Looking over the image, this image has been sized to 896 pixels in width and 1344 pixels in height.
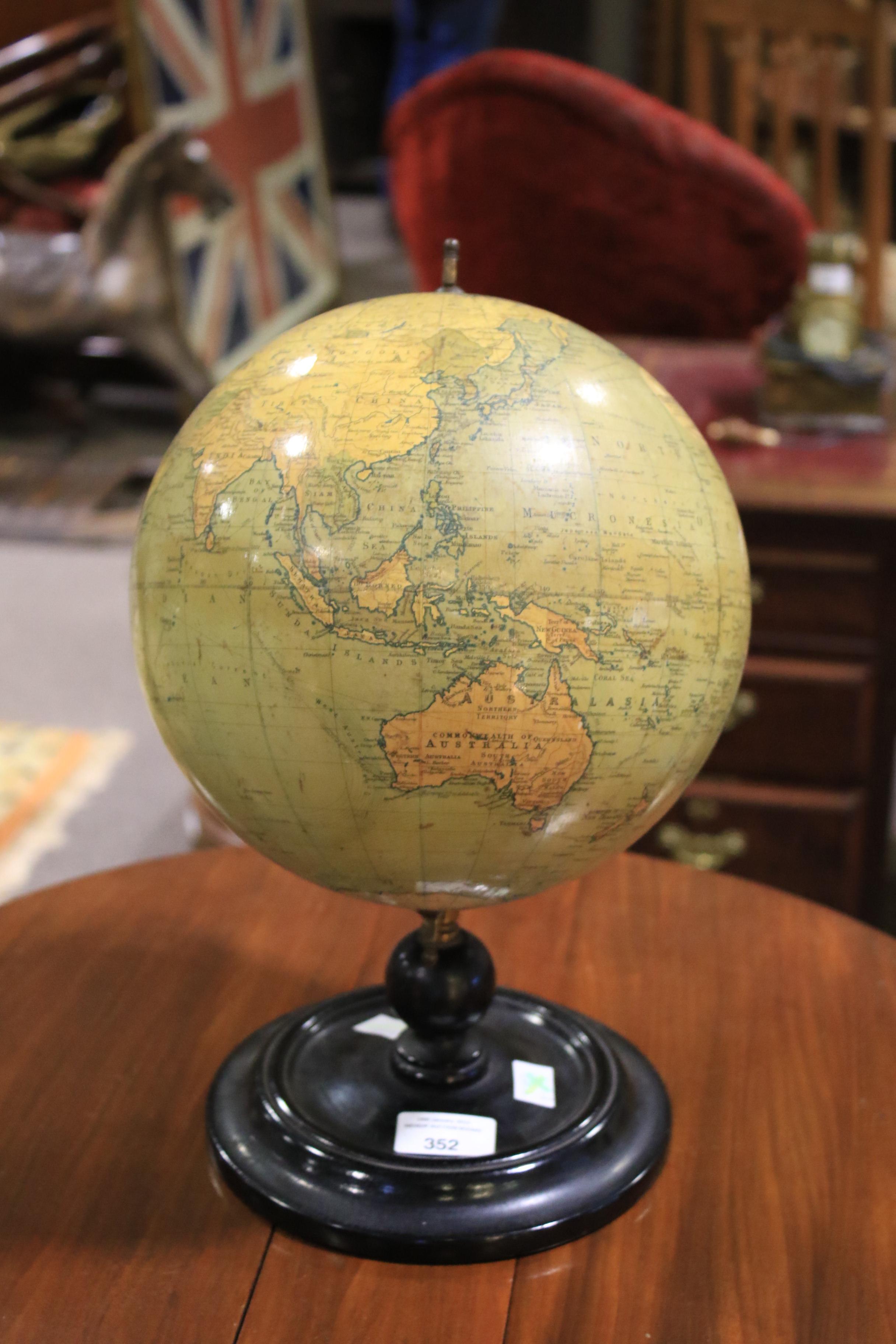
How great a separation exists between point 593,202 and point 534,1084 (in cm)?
187

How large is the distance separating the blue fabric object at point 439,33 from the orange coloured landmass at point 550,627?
150 inches

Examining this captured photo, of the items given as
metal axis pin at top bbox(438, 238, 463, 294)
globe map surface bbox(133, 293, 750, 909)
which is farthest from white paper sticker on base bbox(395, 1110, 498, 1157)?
metal axis pin at top bbox(438, 238, 463, 294)

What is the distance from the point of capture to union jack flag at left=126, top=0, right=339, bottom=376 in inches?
152

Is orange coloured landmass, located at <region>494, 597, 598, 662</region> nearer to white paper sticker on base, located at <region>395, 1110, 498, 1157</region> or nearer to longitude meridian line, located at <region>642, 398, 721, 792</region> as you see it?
longitude meridian line, located at <region>642, 398, 721, 792</region>

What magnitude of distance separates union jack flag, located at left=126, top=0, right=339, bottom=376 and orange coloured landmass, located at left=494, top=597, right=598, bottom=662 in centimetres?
324

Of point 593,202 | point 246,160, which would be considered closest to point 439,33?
point 246,160

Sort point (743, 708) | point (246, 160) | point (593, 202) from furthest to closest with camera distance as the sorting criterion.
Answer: point (246, 160)
point (593, 202)
point (743, 708)

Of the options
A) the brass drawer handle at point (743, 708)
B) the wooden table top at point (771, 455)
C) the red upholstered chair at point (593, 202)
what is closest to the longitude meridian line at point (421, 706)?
the wooden table top at point (771, 455)

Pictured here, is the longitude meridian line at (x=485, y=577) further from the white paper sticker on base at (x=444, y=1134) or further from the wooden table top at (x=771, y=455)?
the wooden table top at (x=771, y=455)

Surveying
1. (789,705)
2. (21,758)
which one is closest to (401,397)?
(789,705)

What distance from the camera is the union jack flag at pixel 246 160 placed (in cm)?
385

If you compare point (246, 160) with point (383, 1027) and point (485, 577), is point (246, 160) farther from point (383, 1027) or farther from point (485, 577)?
point (485, 577)

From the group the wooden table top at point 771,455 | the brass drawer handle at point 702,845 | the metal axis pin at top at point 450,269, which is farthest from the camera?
the brass drawer handle at point 702,845

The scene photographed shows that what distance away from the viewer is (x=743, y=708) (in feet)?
6.04
